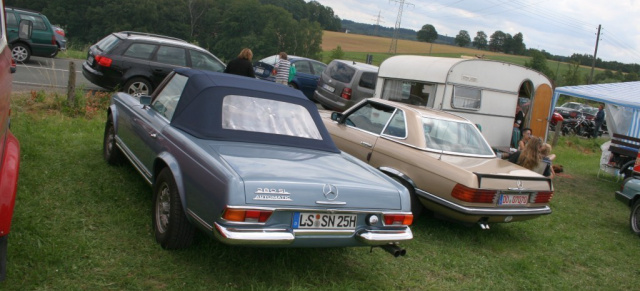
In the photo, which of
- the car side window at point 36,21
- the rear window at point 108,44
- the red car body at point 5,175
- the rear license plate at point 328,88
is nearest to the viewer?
the red car body at point 5,175

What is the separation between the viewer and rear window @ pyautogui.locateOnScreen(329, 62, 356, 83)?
1531cm

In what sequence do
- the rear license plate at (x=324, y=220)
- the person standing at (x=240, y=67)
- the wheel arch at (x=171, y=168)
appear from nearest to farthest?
the rear license plate at (x=324, y=220) → the wheel arch at (x=171, y=168) → the person standing at (x=240, y=67)

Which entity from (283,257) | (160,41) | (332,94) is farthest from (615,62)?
(283,257)

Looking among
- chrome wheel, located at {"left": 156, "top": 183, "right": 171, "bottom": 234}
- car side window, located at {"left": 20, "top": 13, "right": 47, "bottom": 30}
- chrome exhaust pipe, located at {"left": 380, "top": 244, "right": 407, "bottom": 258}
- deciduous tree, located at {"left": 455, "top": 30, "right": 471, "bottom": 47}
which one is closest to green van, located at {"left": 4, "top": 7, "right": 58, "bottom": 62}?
car side window, located at {"left": 20, "top": 13, "right": 47, "bottom": 30}

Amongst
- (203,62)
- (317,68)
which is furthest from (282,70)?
(317,68)

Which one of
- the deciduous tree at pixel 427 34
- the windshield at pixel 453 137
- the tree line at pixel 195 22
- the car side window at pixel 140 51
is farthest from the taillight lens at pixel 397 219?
the deciduous tree at pixel 427 34

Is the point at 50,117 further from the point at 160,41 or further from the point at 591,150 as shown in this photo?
the point at 591,150

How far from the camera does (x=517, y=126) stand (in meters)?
13.4

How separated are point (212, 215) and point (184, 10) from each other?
1986 inches

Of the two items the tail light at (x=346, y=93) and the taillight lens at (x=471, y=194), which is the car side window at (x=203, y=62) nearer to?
the tail light at (x=346, y=93)

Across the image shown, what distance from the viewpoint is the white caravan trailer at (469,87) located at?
11438 mm

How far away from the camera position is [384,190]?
13.8 feet

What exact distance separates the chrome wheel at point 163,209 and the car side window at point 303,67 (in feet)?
43.0

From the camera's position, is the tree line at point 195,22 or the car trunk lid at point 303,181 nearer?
the car trunk lid at point 303,181
